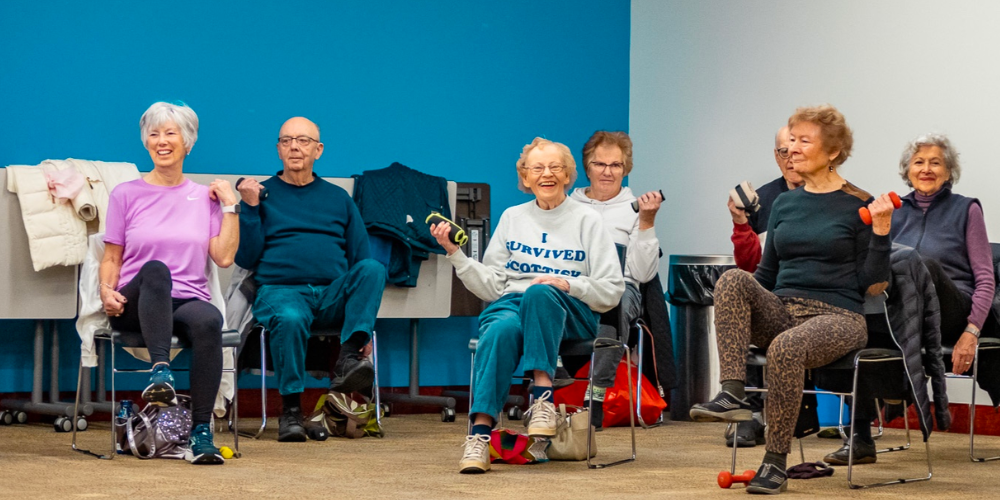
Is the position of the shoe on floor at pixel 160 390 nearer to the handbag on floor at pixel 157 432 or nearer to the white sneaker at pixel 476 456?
the handbag on floor at pixel 157 432

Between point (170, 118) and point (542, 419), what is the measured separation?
1.65m

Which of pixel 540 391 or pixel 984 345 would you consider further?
pixel 984 345

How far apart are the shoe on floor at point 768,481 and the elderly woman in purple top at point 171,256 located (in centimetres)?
161

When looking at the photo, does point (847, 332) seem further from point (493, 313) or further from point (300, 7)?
point (300, 7)

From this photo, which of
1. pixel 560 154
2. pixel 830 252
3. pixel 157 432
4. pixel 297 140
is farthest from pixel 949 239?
pixel 157 432

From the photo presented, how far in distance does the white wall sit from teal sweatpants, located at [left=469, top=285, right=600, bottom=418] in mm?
2219

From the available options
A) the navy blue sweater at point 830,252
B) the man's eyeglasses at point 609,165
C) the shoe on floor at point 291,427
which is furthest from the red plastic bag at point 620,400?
the navy blue sweater at point 830,252

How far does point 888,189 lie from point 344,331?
253 cm

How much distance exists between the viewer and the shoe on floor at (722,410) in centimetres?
284

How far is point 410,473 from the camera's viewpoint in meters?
3.27

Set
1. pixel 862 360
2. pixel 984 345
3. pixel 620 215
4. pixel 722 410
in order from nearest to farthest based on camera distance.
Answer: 1. pixel 722 410
2. pixel 862 360
3. pixel 984 345
4. pixel 620 215

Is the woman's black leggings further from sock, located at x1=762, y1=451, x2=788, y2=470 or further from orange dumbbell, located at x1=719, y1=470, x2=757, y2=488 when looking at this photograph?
sock, located at x1=762, y1=451, x2=788, y2=470

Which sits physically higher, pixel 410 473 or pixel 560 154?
pixel 560 154

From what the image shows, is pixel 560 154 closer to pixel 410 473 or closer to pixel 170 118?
pixel 410 473
